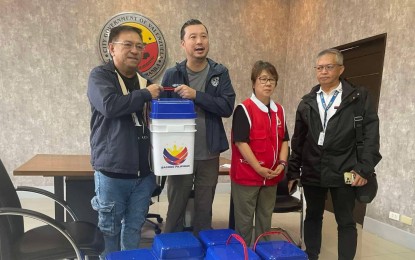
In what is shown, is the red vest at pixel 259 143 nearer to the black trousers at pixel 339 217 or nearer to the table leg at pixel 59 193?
the black trousers at pixel 339 217

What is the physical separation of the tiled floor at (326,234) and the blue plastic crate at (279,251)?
4.49ft

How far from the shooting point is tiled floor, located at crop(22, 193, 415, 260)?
2.42 m

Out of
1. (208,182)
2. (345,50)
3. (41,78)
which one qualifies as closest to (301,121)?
(208,182)

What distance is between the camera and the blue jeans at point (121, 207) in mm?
1457

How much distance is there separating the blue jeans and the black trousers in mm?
1065

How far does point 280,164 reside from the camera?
189cm

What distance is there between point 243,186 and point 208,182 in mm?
229

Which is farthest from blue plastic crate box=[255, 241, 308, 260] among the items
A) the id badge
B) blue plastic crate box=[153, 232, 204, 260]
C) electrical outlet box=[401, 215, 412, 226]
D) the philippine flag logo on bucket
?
electrical outlet box=[401, 215, 412, 226]

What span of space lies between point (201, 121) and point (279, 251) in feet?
2.83

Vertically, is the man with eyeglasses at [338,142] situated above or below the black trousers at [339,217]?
above

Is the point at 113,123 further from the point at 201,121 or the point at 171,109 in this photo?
the point at 201,121

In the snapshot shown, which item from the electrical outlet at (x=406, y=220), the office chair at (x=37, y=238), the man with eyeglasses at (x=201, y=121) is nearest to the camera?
the office chair at (x=37, y=238)

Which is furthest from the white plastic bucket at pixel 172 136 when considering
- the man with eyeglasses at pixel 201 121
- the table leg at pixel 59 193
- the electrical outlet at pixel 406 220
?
the electrical outlet at pixel 406 220

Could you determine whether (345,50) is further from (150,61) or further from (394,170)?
(150,61)
